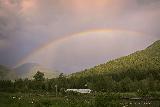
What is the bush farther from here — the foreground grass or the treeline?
the treeline

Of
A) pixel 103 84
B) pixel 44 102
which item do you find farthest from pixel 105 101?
pixel 103 84

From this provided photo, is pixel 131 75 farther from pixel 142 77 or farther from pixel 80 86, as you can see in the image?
pixel 80 86

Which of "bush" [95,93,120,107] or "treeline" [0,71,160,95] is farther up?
"treeline" [0,71,160,95]

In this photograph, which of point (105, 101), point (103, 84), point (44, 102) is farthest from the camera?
point (103, 84)

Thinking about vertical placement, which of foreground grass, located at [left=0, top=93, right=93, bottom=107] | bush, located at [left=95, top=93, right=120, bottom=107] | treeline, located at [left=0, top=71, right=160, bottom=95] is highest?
treeline, located at [left=0, top=71, right=160, bottom=95]

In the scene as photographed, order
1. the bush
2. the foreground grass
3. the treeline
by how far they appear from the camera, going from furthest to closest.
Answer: the treeline < the foreground grass < the bush

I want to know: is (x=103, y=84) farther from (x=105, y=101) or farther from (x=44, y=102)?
(x=105, y=101)

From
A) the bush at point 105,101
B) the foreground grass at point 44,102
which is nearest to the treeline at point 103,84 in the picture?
the foreground grass at point 44,102

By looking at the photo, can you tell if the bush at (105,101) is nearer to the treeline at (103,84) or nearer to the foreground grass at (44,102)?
the foreground grass at (44,102)

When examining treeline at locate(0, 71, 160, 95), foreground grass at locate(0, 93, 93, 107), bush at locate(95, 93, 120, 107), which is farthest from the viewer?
treeline at locate(0, 71, 160, 95)

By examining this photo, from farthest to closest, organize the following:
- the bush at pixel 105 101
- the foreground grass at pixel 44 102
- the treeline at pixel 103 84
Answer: the treeline at pixel 103 84
the foreground grass at pixel 44 102
the bush at pixel 105 101

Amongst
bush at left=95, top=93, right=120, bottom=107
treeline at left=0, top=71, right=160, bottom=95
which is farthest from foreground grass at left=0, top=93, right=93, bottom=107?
treeline at left=0, top=71, right=160, bottom=95

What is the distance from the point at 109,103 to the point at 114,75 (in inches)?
5217

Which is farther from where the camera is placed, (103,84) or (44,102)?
(103,84)
